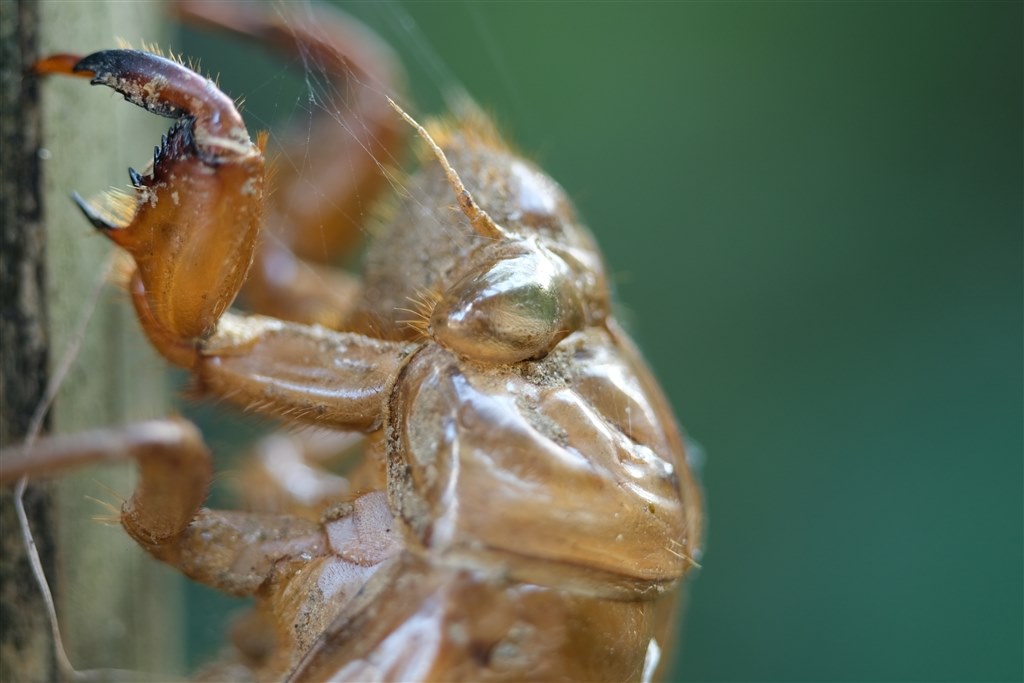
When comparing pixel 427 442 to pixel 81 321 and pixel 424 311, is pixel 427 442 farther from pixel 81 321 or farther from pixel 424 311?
pixel 81 321

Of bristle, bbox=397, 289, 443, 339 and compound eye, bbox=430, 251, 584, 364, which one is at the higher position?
compound eye, bbox=430, 251, 584, 364

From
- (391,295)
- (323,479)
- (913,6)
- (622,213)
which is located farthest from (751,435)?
(391,295)

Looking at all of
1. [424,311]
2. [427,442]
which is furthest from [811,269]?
[427,442]

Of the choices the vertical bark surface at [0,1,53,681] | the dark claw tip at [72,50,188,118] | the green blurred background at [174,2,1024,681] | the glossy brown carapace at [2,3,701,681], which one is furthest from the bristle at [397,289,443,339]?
the green blurred background at [174,2,1024,681]

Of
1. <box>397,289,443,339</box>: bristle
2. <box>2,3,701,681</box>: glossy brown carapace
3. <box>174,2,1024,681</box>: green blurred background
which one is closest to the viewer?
<box>2,3,701,681</box>: glossy brown carapace

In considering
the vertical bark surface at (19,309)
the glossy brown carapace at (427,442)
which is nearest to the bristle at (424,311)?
the glossy brown carapace at (427,442)

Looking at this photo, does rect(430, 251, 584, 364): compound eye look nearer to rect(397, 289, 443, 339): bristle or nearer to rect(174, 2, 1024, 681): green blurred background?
rect(397, 289, 443, 339): bristle
